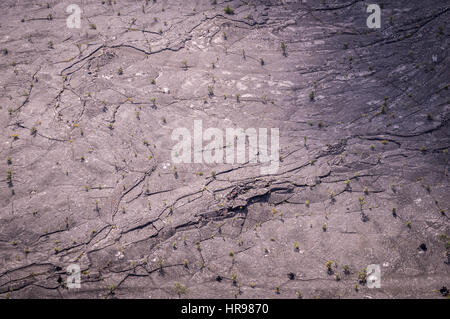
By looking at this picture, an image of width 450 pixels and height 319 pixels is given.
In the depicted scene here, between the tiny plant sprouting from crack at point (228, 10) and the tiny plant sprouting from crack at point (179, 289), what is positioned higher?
the tiny plant sprouting from crack at point (228, 10)

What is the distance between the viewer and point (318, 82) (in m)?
9.12

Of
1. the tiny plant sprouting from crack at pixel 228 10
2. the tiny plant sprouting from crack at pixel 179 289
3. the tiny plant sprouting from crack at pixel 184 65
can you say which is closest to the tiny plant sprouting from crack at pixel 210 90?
the tiny plant sprouting from crack at pixel 184 65

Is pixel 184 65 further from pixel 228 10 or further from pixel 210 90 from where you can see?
pixel 228 10

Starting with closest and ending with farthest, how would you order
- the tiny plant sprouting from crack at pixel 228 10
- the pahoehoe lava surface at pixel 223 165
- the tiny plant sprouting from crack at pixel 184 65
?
1. the pahoehoe lava surface at pixel 223 165
2. the tiny plant sprouting from crack at pixel 184 65
3. the tiny plant sprouting from crack at pixel 228 10

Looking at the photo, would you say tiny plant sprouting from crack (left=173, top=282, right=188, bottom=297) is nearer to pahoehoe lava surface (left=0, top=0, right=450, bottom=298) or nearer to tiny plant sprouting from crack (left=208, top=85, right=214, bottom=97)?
pahoehoe lava surface (left=0, top=0, right=450, bottom=298)

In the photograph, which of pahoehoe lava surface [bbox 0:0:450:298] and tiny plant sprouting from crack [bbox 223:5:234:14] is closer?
pahoehoe lava surface [bbox 0:0:450:298]

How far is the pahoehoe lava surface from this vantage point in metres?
6.23

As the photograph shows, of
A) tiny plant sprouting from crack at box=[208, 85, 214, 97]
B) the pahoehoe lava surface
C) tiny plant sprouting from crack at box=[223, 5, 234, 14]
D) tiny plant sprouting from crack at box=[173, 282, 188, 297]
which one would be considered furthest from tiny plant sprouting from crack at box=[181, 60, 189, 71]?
tiny plant sprouting from crack at box=[173, 282, 188, 297]

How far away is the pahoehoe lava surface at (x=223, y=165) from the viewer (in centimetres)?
623

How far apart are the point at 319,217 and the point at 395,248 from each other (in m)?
1.41

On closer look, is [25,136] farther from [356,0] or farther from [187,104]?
[356,0]

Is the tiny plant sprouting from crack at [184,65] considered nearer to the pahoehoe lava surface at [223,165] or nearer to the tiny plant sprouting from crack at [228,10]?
the pahoehoe lava surface at [223,165]
